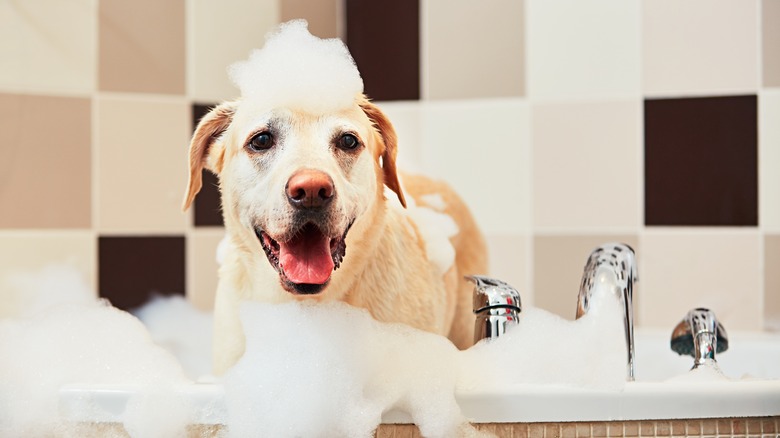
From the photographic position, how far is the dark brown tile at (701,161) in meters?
1.73

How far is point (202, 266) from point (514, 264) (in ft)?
2.65

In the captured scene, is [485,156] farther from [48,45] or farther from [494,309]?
[48,45]

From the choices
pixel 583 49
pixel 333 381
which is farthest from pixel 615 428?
pixel 583 49

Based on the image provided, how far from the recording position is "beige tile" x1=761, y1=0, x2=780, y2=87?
1724 millimetres

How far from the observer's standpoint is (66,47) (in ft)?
5.26

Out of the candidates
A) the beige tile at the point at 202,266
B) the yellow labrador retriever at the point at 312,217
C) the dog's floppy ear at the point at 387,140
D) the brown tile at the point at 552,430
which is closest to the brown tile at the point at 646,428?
the brown tile at the point at 552,430

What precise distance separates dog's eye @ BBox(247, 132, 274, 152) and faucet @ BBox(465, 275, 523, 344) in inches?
15.1

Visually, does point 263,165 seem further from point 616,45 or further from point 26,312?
point 616,45

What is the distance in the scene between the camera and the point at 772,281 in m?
1.73

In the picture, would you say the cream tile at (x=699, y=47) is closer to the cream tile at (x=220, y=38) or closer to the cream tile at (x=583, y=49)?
the cream tile at (x=583, y=49)

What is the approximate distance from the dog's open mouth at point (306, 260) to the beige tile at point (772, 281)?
1.27 meters

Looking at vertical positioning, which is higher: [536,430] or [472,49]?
[472,49]

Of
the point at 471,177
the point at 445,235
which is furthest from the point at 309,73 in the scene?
the point at 471,177

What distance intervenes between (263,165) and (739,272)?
1.32 metres
